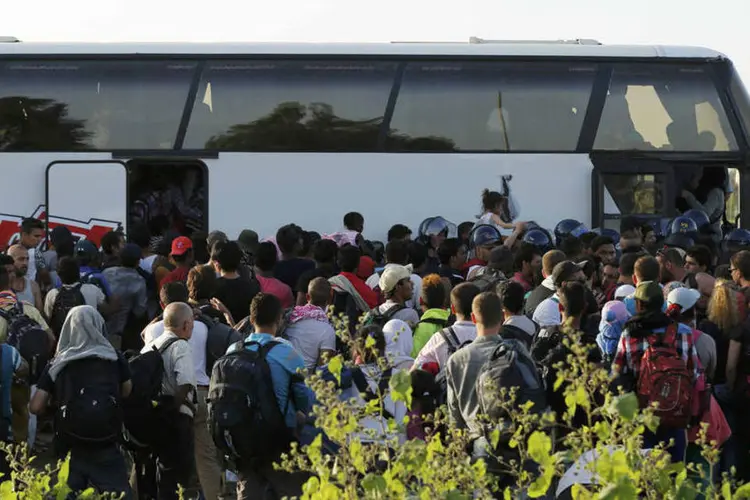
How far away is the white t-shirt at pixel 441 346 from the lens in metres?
8.87

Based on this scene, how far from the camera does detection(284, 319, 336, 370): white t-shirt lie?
9.66 meters

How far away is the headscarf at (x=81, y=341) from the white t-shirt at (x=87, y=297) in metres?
3.21

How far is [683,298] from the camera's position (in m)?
9.39

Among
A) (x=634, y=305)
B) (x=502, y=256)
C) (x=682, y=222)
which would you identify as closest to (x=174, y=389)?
(x=634, y=305)

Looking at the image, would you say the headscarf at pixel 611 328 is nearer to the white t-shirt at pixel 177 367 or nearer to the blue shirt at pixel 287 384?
the blue shirt at pixel 287 384

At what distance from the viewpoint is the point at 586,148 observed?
18.0 meters

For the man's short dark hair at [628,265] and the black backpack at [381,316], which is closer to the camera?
the black backpack at [381,316]

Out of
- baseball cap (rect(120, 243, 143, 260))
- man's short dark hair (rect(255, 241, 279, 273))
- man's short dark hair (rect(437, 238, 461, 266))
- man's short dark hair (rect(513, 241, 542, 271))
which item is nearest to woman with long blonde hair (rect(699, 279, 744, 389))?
man's short dark hair (rect(513, 241, 542, 271))

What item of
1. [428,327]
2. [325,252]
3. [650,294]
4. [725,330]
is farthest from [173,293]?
[725,330]

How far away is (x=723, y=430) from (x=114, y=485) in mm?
3478

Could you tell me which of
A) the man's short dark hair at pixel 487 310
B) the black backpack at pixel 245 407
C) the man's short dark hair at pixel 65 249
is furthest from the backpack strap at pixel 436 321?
the man's short dark hair at pixel 65 249

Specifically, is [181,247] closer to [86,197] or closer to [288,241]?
[288,241]

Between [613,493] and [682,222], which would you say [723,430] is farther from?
[682,222]

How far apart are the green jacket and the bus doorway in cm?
833
